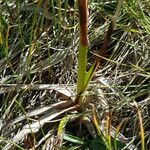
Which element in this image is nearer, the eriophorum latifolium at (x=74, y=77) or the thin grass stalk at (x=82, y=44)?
the thin grass stalk at (x=82, y=44)

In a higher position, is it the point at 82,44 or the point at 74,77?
the point at 82,44

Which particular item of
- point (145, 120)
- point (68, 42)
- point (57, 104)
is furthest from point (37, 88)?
point (145, 120)

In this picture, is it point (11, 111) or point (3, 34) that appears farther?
point (3, 34)

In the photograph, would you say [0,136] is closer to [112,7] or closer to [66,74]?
[66,74]

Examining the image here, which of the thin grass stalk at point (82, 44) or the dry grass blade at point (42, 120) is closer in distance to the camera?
the thin grass stalk at point (82, 44)

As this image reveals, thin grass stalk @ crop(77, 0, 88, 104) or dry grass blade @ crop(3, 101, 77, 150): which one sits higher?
thin grass stalk @ crop(77, 0, 88, 104)

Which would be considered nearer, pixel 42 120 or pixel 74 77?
pixel 42 120

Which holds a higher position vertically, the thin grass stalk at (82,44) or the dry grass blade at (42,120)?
the thin grass stalk at (82,44)

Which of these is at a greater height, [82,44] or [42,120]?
[82,44]
